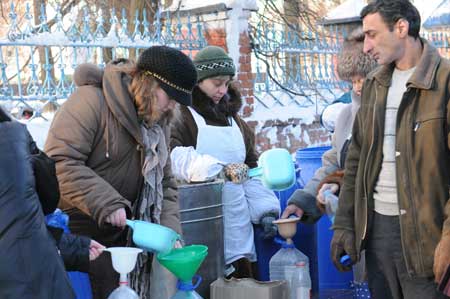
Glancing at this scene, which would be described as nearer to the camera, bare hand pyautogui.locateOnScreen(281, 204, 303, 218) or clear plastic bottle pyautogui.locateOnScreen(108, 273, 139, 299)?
clear plastic bottle pyautogui.locateOnScreen(108, 273, 139, 299)

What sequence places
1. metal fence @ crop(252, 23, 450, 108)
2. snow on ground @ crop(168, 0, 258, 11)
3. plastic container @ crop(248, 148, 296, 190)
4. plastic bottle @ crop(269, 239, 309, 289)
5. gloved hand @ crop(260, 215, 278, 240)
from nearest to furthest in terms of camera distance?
plastic container @ crop(248, 148, 296, 190), plastic bottle @ crop(269, 239, 309, 289), gloved hand @ crop(260, 215, 278, 240), snow on ground @ crop(168, 0, 258, 11), metal fence @ crop(252, 23, 450, 108)

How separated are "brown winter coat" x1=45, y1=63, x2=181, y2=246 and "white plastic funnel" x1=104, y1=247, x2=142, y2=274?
216 millimetres

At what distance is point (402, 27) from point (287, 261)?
6.13 feet

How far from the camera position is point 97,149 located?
3.62m

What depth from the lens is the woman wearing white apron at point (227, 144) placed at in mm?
4629

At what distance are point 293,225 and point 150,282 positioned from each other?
102cm

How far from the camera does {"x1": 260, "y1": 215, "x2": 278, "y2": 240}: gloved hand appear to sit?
4.81 meters

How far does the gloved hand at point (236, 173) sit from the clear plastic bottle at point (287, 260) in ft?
1.61

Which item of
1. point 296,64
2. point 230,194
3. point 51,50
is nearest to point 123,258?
point 230,194

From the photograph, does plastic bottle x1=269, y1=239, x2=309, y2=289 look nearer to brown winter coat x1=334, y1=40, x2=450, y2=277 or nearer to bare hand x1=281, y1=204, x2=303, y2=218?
bare hand x1=281, y1=204, x2=303, y2=218

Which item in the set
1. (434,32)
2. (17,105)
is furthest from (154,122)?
(434,32)

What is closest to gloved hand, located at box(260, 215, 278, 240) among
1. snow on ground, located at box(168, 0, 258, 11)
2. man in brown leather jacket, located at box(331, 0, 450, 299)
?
man in brown leather jacket, located at box(331, 0, 450, 299)

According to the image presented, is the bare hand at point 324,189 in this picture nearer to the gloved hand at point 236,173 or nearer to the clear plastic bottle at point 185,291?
the gloved hand at point 236,173

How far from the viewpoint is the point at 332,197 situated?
4012 mm
